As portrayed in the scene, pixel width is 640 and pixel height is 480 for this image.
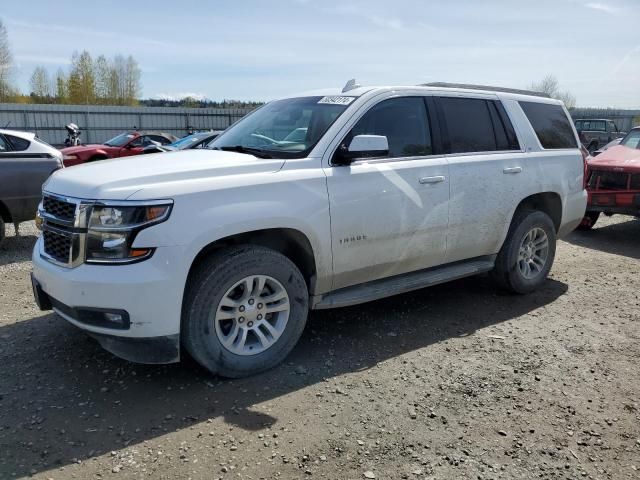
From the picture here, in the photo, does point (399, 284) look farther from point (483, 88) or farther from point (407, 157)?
point (483, 88)

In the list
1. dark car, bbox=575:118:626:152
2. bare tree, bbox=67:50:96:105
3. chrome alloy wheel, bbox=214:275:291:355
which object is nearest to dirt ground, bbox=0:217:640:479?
chrome alloy wheel, bbox=214:275:291:355

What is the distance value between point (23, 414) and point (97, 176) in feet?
Result: 5.01

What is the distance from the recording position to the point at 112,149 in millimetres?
16859

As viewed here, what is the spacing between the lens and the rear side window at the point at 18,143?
24.6 ft

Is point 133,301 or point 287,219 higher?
point 287,219

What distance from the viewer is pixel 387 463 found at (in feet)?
9.41

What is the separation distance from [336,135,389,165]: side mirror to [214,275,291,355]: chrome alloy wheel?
105cm

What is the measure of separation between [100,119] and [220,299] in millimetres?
30150

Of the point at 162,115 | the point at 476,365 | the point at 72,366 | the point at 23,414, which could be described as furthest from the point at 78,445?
the point at 162,115

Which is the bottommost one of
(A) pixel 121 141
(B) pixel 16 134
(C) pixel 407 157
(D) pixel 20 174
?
(D) pixel 20 174

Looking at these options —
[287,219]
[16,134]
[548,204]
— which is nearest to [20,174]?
[16,134]

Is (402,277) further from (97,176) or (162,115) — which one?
(162,115)

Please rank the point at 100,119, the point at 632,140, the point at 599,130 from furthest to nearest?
the point at 100,119, the point at 599,130, the point at 632,140

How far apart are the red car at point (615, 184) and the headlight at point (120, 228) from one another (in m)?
7.42
